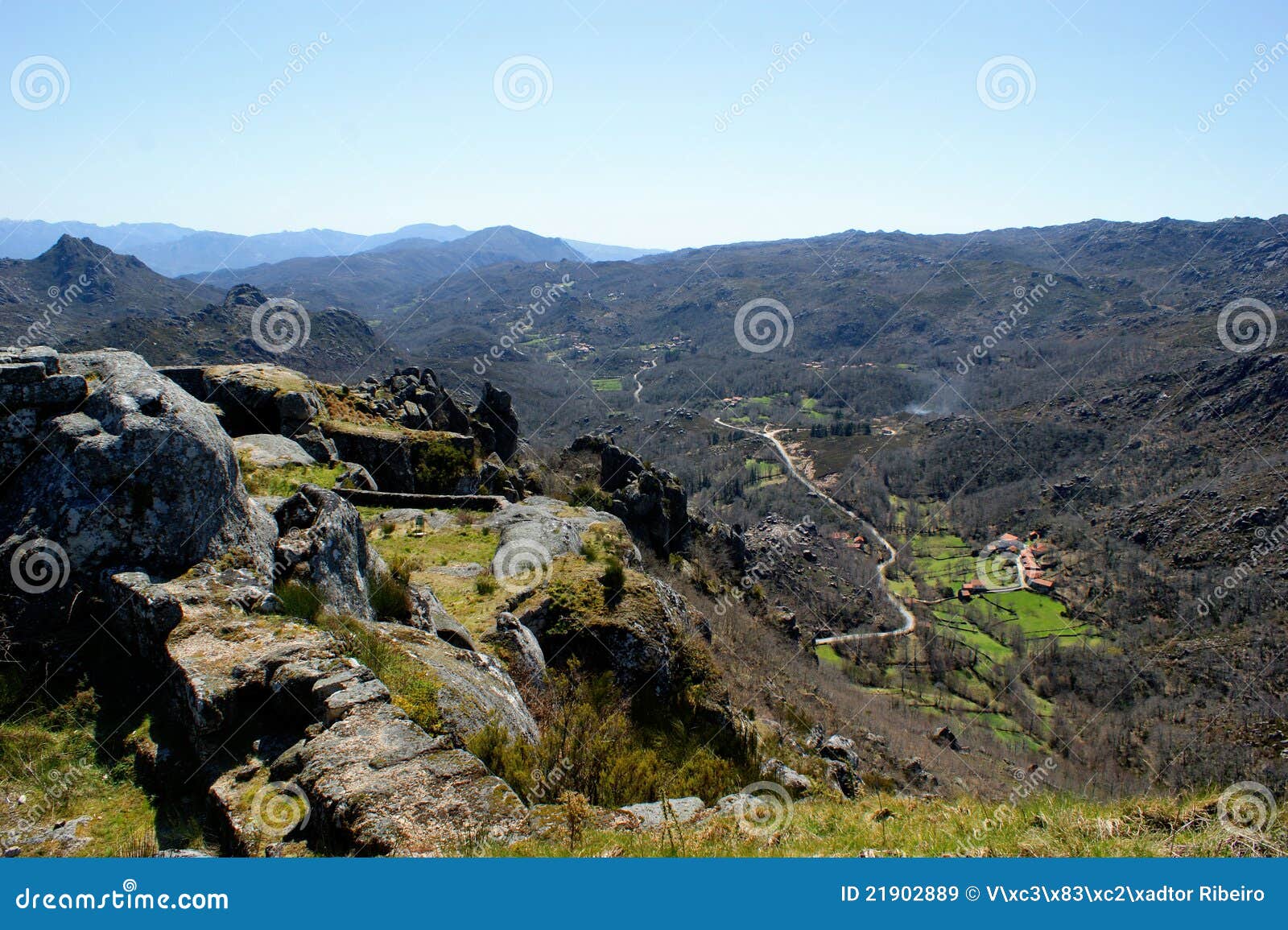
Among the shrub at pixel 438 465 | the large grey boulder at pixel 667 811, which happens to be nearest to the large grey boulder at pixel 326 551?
the large grey boulder at pixel 667 811

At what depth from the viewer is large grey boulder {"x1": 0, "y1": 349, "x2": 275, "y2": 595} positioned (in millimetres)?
7281

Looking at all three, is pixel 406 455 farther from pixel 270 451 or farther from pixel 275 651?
pixel 275 651

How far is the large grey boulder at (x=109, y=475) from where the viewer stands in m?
7.28

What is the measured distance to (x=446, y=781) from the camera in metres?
5.84

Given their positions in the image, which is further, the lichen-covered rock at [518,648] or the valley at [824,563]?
the lichen-covered rock at [518,648]

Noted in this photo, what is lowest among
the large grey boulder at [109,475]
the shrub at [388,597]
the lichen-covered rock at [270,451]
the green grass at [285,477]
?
the shrub at [388,597]

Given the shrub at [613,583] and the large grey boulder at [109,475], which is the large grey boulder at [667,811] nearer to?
the large grey boulder at [109,475]

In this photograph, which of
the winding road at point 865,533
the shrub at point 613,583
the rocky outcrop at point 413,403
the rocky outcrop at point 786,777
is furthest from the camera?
the winding road at point 865,533

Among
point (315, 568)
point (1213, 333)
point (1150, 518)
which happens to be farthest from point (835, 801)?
point (1213, 333)

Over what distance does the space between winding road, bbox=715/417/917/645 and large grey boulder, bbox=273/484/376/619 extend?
189 ft

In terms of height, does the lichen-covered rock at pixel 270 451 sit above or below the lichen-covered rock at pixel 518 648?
above

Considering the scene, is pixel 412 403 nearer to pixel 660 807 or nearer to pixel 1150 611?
pixel 660 807

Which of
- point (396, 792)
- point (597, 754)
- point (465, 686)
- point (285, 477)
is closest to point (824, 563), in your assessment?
point (285, 477)

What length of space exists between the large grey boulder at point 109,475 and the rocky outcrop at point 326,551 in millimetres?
857
